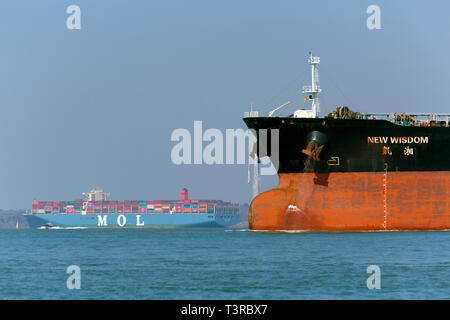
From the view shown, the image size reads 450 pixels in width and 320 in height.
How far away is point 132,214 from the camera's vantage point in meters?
156

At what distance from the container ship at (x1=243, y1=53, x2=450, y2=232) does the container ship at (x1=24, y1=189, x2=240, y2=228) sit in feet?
335

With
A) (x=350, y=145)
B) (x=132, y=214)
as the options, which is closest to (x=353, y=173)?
(x=350, y=145)

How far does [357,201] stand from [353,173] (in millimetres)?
1757

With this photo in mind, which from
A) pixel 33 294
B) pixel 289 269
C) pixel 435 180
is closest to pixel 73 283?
pixel 33 294

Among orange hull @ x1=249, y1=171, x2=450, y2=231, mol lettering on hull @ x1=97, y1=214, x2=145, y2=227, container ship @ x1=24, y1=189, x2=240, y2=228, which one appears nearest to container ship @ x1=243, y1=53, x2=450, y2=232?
orange hull @ x1=249, y1=171, x2=450, y2=231

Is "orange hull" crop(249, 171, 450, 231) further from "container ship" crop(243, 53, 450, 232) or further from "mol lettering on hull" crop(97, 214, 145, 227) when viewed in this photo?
"mol lettering on hull" crop(97, 214, 145, 227)

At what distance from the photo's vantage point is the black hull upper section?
46.2m

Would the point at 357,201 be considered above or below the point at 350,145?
below

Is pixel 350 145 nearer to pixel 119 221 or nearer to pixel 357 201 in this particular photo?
pixel 357 201

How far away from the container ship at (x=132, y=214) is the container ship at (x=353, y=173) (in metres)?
102

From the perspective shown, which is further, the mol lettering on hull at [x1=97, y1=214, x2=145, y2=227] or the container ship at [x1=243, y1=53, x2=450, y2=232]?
the mol lettering on hull at [x1=97, y1=214, x2=145, y2=227]

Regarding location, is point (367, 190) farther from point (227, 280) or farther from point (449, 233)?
point (227, 280)
